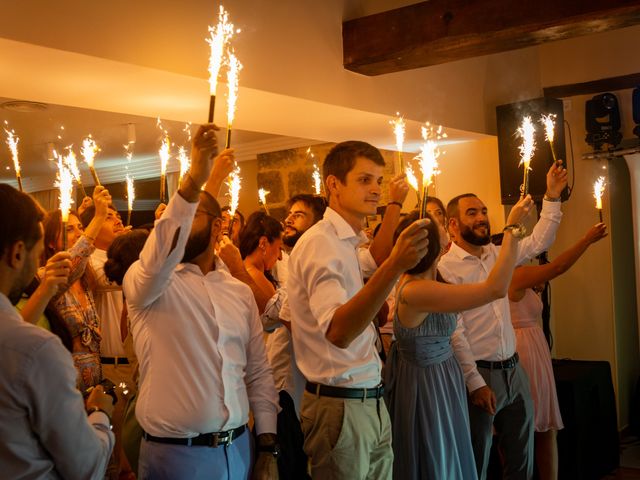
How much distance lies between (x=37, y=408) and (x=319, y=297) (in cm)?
104

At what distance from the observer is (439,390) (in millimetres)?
3098

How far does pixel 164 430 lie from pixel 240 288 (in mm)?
510

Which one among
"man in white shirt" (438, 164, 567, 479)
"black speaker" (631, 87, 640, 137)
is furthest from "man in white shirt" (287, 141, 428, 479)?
"black speaker" (631, 87, 640, 137)

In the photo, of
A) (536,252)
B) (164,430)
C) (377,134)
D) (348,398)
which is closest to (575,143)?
(377,134)

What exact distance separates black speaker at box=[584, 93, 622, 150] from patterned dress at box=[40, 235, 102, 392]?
171 inches

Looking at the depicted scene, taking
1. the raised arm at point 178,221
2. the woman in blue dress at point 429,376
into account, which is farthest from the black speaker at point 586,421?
the raised arm at point 178,221

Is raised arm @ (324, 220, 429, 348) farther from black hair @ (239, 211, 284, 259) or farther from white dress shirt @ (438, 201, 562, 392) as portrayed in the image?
black hair @ (239, 211, 284, 259)

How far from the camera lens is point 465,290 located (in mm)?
2822

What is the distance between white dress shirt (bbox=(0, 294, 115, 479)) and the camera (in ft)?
4.60

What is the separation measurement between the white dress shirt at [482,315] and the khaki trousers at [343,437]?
45.1 inches

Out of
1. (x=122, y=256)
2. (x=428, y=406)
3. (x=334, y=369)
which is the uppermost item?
(x=122, y=256)

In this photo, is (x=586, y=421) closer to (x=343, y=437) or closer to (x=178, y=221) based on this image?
(x=343, y=437)

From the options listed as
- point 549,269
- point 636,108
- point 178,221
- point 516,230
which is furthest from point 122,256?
point 636,108

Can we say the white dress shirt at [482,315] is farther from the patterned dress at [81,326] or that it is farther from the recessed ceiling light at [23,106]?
the recessed ceiling light at [23,106]
